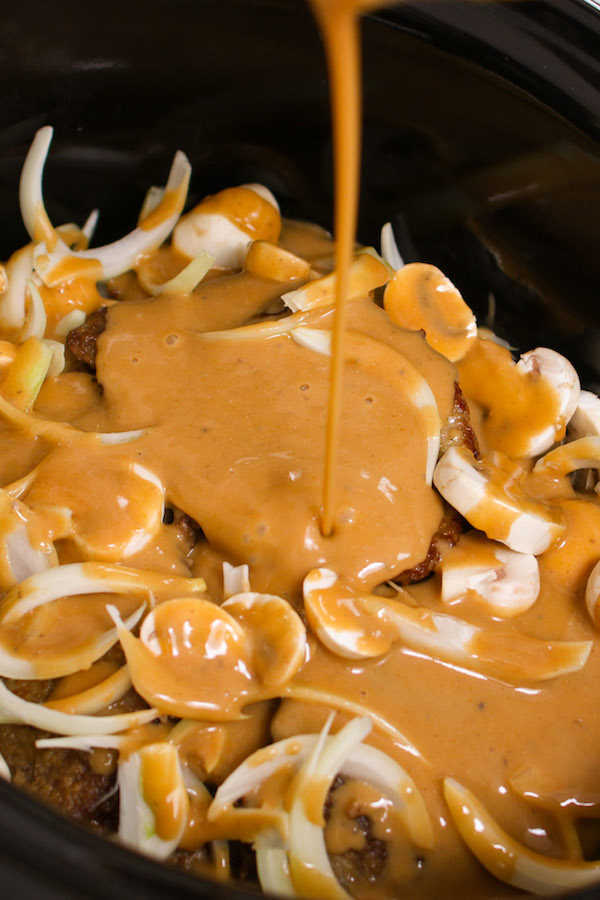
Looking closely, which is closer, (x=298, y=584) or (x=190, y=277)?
(x=298, y=584)

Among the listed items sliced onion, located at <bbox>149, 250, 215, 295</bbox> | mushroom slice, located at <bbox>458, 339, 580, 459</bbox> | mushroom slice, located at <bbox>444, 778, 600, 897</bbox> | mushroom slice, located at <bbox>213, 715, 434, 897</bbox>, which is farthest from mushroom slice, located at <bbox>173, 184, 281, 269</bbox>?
mushroom slice, located at <bbox>444, 778, 600, 897</bbox>

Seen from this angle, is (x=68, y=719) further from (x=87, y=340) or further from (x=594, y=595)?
(x=594, y=595)

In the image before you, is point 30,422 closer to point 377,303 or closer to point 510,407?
point 377,303

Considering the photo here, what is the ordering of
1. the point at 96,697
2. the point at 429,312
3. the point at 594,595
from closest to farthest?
1. the point at 96,697
2. the point at 594,595
3. the point at 429,312

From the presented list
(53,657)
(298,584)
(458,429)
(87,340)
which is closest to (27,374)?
(87,340)

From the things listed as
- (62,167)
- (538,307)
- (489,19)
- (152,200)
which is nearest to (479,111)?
(489,19)

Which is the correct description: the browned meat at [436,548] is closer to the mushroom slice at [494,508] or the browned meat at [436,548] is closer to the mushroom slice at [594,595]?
the mushroom slice at [494,508]
